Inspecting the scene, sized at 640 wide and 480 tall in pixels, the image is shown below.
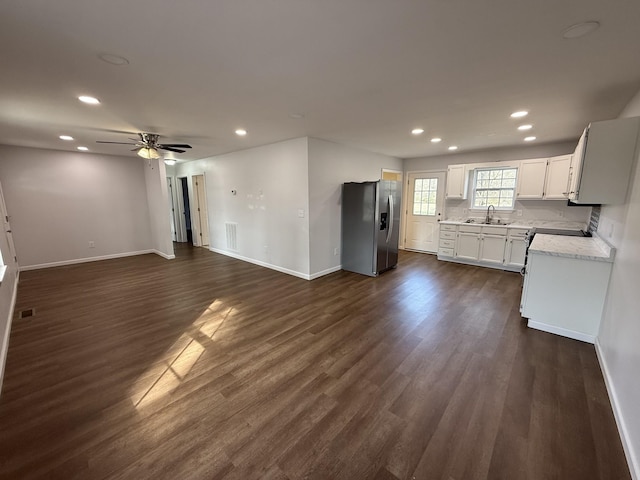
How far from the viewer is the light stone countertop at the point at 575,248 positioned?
104 inches

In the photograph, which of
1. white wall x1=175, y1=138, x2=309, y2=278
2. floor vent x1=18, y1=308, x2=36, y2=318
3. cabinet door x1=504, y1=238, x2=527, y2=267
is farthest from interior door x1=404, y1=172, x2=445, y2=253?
floor vent x1=18, y1=308, x2=36, y2=318

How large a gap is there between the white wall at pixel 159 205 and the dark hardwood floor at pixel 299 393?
279 centimetres

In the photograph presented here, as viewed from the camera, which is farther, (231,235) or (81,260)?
(231,235)

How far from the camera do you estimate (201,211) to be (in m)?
7.67

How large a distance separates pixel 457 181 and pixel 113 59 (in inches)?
244

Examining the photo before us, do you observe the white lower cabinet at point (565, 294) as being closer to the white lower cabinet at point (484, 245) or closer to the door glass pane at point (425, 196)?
the white lower cabinet at point (484, 245)

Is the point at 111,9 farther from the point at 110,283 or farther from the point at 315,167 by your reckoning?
the point at 110,283

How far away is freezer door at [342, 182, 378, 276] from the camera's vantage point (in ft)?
15.7

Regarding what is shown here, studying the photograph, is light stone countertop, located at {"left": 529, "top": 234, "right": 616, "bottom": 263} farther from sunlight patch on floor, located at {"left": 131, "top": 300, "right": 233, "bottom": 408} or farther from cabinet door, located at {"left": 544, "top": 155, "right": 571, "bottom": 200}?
sunlight patch on floor, located at {"left": 131, "top": 300, "right": 233, "bottom": 408}

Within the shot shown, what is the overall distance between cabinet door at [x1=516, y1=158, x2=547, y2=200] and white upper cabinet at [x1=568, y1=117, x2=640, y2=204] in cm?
271

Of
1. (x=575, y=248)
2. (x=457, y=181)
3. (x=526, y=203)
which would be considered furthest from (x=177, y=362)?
(x=526, y=203)

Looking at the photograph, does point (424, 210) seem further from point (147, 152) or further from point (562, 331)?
point (147, 152)

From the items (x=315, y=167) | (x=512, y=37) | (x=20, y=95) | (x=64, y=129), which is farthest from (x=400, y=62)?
(x=64, y=129)

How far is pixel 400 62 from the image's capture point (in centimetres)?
197
